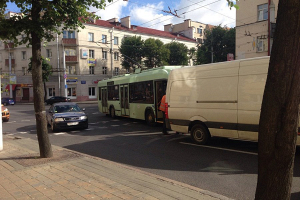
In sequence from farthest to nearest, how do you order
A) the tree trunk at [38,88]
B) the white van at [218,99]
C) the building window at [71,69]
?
the building window at [71,69] < the white van at [218,99] < the tree trunk at [38,88]

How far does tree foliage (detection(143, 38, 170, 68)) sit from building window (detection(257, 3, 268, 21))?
23.5 meters

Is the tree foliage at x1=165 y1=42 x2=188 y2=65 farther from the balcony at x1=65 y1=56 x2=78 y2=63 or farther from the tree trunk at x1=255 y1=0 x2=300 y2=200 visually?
the tree trunk at x1=255 y1=0 x2=300 y2=200

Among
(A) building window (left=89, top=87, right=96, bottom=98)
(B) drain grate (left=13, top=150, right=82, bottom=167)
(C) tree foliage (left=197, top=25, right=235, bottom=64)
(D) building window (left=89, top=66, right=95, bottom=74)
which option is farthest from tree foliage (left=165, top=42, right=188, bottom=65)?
(B) drain grate (left=13, top=150, right=82, bottom=167)

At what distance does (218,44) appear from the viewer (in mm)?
36719

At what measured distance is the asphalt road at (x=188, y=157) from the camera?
508 cm

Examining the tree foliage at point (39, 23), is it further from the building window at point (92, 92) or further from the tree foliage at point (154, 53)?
the building window at point (92, 92)

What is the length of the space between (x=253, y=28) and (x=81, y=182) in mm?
25327

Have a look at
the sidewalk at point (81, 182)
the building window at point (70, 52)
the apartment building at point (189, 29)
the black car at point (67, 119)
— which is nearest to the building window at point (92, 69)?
the building window at point (70, 52)

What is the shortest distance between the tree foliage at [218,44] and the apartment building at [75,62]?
1814 cm

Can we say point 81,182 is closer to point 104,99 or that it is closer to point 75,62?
point 104,99

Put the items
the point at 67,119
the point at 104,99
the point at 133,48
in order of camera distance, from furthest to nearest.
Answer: the point at 133,48 < the point at 104,99 < the point at 67,119

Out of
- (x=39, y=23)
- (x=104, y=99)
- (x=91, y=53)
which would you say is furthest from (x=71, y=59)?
(x=39, y=23)

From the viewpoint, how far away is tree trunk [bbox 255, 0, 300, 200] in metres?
2.29

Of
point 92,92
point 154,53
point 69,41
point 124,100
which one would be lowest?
point 124,100
